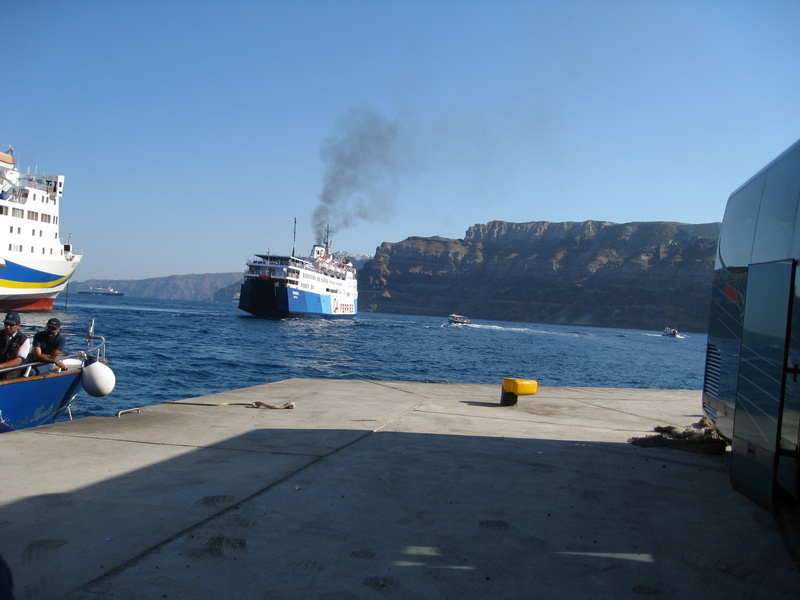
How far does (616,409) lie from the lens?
1055cm

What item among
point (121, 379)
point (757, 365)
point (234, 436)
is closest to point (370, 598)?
point (757, 365)

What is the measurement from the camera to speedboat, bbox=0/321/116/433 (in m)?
7.77

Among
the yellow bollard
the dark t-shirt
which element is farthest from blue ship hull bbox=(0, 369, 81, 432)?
the yellow bollard

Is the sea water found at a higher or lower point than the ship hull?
lower

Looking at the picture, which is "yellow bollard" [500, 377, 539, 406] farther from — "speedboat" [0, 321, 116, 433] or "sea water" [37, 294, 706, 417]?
"sea water" [37, 294, 706, 417]

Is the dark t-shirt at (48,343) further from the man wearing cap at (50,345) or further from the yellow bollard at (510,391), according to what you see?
Answer: the yellow bollard at (510,391)

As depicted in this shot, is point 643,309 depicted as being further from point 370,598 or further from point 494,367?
point 370,598

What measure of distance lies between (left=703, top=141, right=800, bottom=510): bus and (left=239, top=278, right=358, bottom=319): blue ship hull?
6820 centimetres

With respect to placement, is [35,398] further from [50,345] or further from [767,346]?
[767,346]

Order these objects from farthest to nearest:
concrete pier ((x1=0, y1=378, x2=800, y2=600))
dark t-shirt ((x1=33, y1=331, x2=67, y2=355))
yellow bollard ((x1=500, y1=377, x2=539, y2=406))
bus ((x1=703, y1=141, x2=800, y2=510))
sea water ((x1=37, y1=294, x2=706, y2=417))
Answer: sea water ((x1=37, y1=294, x2=706, y2=417))
yellow bollard ((x1=500, y1=377, x2=539, y2=406))
dark t-shirt ((x1=33, y1=331, x2=67, y2=355))
bus ((x1=703, y1=141, x2=800, y2=510))
concrete pier ((x1=0, y1=378, x2=800, y2=600))

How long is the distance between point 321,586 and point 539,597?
1.11 metres

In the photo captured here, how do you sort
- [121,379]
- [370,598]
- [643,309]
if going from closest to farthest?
[370,598] < [121,379] < [643,309]

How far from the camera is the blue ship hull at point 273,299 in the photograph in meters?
72.1


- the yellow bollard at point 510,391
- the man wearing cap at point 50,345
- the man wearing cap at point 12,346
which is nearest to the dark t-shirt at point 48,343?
the man wearing cap at point 50,345
